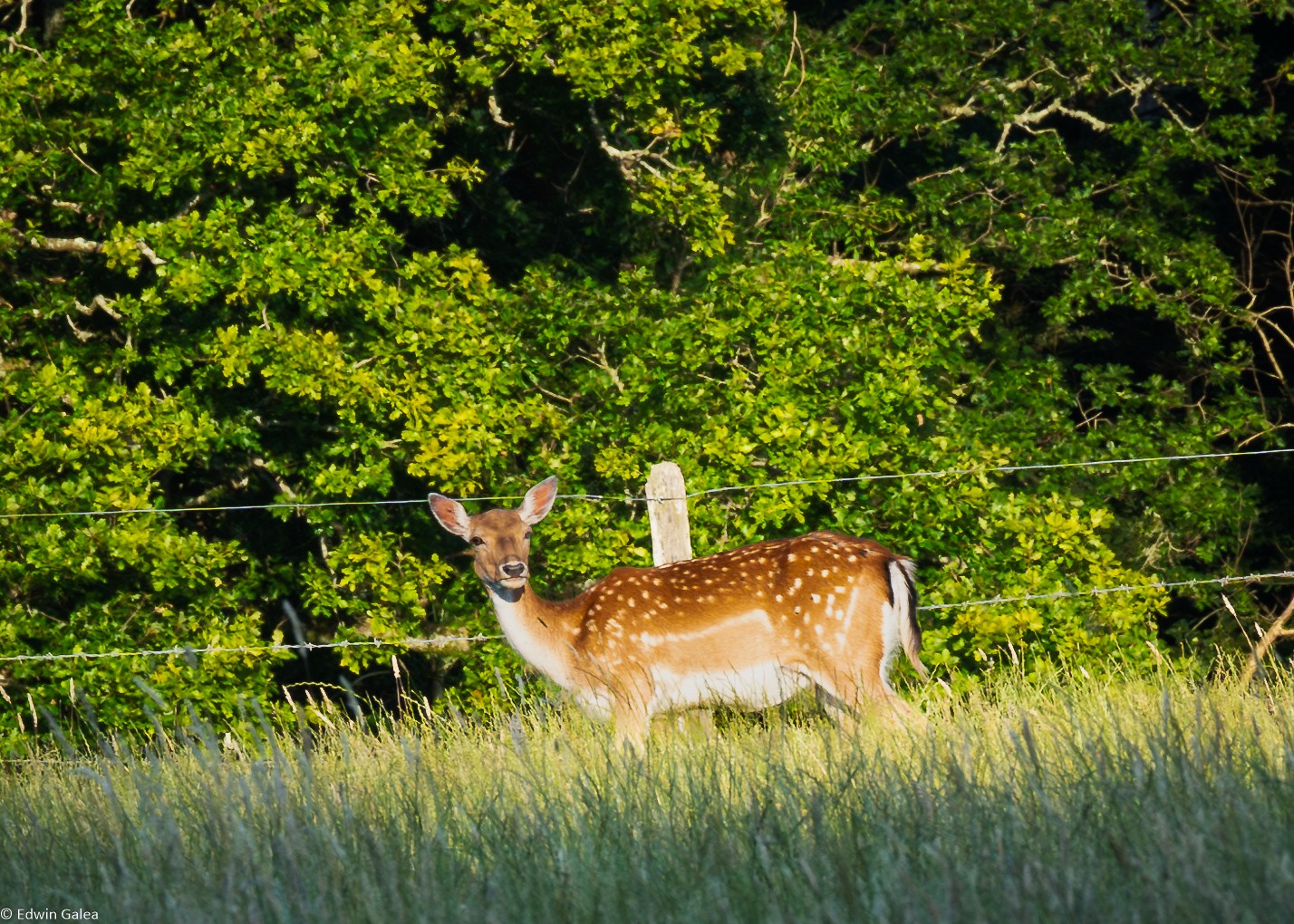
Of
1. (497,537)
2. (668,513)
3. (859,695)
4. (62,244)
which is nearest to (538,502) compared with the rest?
(497,537)

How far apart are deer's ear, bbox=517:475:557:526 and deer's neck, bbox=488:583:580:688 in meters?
0.36

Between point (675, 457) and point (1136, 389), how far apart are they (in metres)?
5.86

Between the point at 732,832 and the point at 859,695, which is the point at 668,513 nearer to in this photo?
the point at 859,695

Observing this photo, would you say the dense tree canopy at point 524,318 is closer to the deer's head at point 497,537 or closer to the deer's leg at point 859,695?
the deer's head at point 497,537

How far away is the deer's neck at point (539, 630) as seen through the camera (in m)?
6.82

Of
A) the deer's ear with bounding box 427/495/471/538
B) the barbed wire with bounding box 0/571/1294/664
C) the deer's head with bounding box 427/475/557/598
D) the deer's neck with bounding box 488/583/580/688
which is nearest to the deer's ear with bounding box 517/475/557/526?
the deer's head with bounding box 427/475/557/598

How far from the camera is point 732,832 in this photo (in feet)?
12.7

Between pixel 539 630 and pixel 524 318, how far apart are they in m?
4.28

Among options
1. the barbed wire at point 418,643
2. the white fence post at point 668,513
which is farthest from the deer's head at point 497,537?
the barbed wire at point 418,643

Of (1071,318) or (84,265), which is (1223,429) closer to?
A: (1071,318)

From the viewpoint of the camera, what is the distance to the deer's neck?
6824mm

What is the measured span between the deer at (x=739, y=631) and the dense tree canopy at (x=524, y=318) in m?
2.81

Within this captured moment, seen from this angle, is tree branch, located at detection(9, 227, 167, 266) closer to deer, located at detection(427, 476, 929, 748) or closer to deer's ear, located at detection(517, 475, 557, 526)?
deer's ear, located at detection(517, 475, 557, 526)

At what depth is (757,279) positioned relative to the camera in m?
10.5
